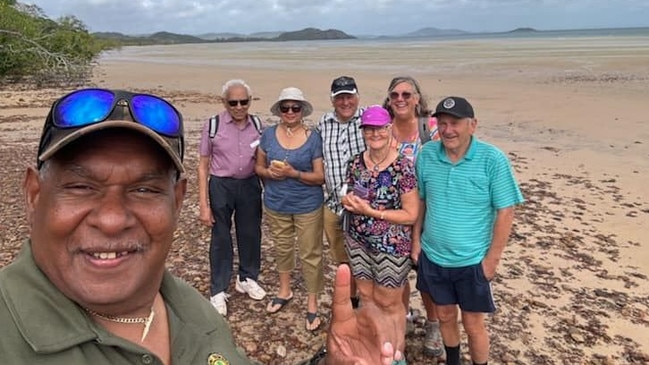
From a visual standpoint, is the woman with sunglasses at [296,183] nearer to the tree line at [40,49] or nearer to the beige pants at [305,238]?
the beige pants at [305,238]

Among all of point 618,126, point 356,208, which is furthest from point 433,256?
point 618,126

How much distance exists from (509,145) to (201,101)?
1280cm

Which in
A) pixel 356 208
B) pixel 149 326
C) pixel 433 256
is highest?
pixel 149 326

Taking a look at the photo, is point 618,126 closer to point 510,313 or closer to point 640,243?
point 640,243

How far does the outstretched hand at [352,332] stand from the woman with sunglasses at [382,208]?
60.6 inches

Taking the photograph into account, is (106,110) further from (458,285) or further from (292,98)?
(292,98)

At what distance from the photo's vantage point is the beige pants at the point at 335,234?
466 centimetres

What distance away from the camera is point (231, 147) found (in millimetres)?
4707

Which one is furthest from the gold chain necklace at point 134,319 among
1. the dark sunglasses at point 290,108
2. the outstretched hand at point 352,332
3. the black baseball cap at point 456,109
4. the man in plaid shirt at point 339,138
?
the dark sunglasses at point 290,108

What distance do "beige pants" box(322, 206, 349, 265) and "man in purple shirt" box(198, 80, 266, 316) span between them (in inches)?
29.4

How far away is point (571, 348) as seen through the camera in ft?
14.8

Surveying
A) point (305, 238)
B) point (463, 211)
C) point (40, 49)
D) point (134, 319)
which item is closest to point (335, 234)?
point (305, 238)

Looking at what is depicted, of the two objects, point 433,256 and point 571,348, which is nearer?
point 433,256

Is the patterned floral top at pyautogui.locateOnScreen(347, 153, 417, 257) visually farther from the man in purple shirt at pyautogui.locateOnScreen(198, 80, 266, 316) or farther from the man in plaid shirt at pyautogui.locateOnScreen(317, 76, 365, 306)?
the man in purple shirt at pyautogui.locateOnScreen(198, 80, 266, 316)
